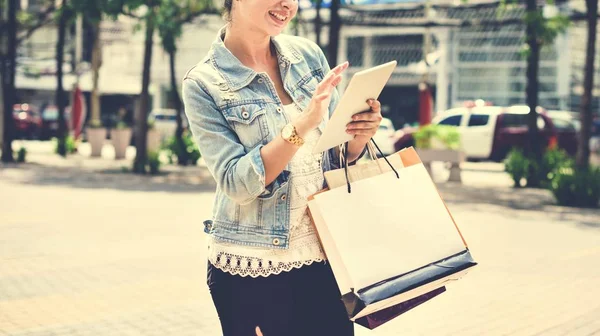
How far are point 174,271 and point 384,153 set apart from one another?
6.53ft

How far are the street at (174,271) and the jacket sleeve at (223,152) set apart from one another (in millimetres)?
3143

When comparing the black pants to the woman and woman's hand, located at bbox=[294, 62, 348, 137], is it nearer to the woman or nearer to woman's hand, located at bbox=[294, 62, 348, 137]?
the woman

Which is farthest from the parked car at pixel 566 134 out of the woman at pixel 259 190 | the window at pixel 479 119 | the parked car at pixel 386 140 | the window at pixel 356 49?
the woman at pixel 259 190

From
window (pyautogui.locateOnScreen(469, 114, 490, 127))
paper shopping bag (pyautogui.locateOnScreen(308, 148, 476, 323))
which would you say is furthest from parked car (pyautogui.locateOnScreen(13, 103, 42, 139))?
paper shopping bag (pyautogui.locateOnScreen(308, 148, 476, 323))

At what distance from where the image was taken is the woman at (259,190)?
2305 mm

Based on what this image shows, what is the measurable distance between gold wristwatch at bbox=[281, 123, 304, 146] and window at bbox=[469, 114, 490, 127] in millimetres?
22389

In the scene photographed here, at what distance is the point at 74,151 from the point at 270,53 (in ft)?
75.7

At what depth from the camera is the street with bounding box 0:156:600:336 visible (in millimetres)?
5504

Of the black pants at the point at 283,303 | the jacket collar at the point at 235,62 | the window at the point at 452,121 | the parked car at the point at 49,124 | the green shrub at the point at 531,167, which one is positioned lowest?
the parked car at the point at 49,124

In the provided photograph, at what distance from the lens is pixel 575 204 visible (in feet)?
42.0

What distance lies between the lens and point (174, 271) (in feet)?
23.2

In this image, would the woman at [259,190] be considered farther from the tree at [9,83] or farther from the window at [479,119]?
the window at [479,119]

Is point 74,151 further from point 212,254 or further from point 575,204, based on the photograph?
point 212,254

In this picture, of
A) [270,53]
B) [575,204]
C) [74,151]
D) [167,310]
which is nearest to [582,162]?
[575,204]
